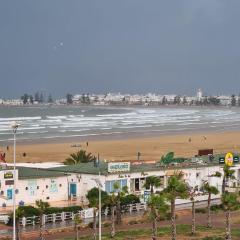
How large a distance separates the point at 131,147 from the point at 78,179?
3971 cm

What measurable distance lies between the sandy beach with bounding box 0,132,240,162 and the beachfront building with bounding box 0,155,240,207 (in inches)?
873

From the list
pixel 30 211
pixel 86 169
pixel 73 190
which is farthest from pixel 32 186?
pixel 30 211

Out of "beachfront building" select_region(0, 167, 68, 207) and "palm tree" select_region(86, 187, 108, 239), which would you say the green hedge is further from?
"beachfront building" select_region(0, 167, 68, 207)

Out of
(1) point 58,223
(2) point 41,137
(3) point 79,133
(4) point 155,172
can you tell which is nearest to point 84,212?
(1) point 58,223

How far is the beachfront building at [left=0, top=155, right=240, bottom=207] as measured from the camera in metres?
37.4

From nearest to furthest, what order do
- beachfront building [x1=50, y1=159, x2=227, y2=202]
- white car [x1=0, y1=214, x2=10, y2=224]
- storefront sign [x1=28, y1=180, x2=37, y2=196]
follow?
1. white car [x1=0, y1=214, x2=10, y2=224]
2. storefront sign [x1=28, y1=180, x2=37, y2=196]
3. beachfront building [x1=50, y1=159, x2=227, y2=202]

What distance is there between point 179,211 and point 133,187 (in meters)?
4.22

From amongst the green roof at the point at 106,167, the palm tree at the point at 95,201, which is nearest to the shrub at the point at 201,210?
the green roof at the point at 106,167

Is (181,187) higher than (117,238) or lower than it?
higher

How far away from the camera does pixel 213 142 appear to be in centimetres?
8688

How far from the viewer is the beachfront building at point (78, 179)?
37406 mm

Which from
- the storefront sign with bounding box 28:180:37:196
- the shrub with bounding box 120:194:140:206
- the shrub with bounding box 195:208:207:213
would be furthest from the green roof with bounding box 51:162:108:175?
the shrub with bounding box 195:208:207:213

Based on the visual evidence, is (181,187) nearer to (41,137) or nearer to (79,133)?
(41,137)

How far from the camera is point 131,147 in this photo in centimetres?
7919
